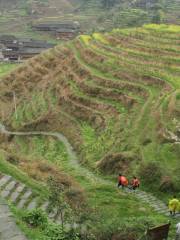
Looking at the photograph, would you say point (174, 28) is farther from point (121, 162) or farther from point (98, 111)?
point (121, 162)

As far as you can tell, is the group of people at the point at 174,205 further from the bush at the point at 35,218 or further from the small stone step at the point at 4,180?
the small stone step at the point at 4,180

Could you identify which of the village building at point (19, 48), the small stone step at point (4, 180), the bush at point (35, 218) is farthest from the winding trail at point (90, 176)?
the village building at point (19, 48)

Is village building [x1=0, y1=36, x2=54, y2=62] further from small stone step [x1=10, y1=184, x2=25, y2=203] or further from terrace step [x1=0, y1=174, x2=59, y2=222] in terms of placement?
small stone step [x1=10, y1=184, x2=25, y2=203]

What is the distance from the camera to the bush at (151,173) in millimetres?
22656

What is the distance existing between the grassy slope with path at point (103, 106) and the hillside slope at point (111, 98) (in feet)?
0.25

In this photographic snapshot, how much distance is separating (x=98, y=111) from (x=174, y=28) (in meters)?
15.8

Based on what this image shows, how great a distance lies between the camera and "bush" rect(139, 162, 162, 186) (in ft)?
74.3

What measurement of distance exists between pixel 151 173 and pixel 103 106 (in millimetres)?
13880

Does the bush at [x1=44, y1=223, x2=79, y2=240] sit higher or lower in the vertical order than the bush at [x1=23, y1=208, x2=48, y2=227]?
higher

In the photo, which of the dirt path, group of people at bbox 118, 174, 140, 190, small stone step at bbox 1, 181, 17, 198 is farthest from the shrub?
the dirt path

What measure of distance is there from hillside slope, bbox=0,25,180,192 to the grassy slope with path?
0.25ft

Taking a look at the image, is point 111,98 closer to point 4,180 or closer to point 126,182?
point 126,182

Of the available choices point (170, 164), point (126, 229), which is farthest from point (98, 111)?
point (126, 229)

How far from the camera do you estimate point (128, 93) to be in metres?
36.2
